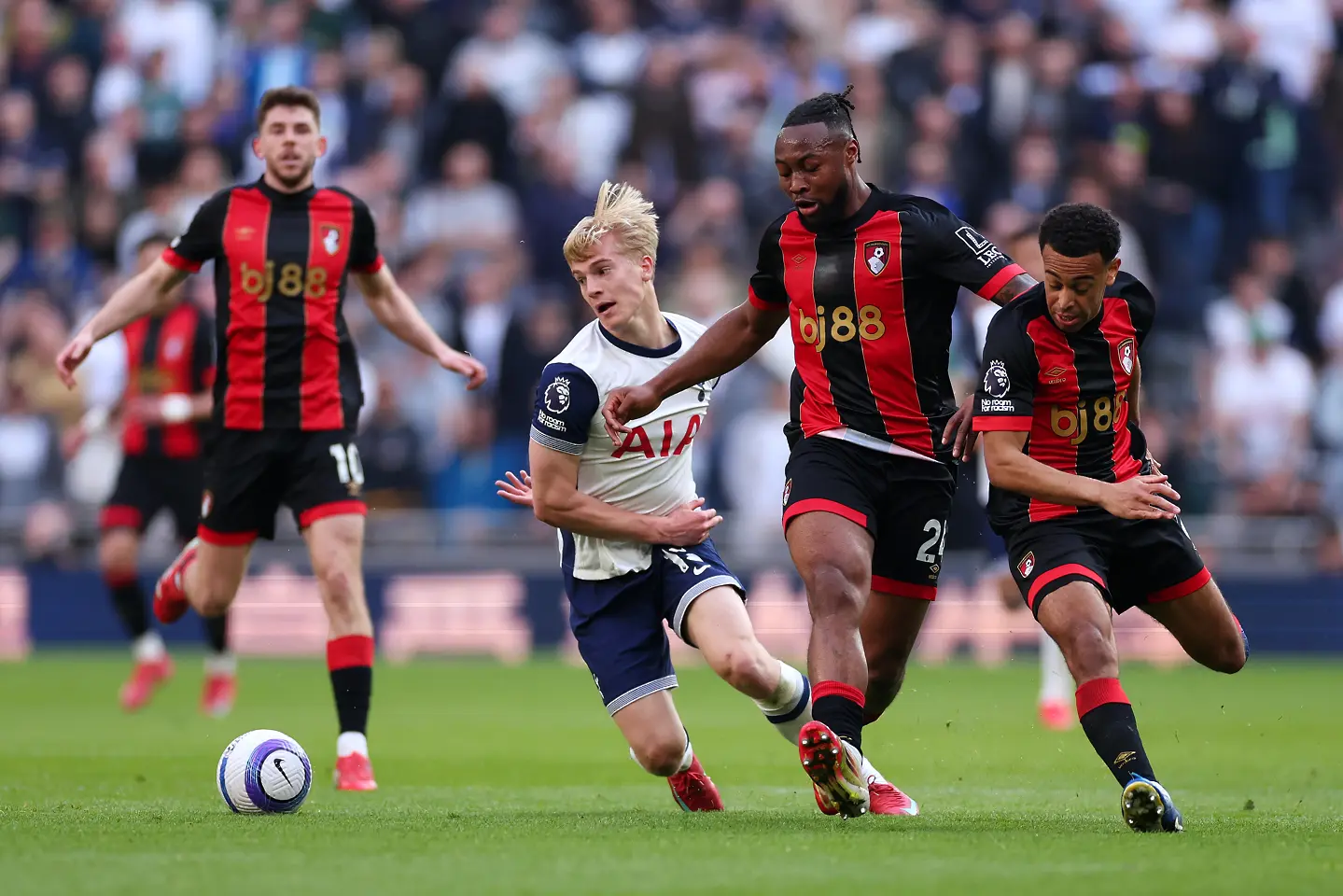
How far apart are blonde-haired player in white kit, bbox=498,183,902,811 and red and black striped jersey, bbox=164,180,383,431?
5.60 feet

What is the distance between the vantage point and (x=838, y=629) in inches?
258

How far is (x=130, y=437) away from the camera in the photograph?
12578 millimetres

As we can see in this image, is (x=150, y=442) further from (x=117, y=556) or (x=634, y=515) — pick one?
(x=634, y=515)

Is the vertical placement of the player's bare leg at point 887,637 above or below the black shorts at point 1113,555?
below

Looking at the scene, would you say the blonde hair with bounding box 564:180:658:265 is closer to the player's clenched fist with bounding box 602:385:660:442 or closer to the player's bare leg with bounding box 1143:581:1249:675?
the player's clenched fist with bounding box 602:385:660:442

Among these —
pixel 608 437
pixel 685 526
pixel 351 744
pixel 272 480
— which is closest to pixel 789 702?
pixel 685 526

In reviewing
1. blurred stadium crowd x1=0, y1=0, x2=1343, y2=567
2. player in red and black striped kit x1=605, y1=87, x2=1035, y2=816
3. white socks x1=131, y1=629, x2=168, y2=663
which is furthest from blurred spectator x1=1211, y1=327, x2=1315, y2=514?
player in red and black striped kit x1=605, y1=87, x2=1035, y2=816

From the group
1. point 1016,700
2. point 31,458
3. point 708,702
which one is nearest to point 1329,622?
point 1016,700

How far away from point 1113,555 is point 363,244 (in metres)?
3.90

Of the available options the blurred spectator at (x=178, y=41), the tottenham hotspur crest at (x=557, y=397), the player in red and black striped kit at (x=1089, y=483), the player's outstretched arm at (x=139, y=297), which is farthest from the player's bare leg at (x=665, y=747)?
the blurred spectator at (x=178, y=41)

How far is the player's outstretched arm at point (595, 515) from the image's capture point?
716cm

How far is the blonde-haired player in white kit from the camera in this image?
23.5ft

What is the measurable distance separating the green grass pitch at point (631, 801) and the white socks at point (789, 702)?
36cm

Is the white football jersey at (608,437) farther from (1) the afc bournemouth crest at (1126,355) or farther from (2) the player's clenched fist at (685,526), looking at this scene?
(1) the afc bournemouth crest at (1126,355)
